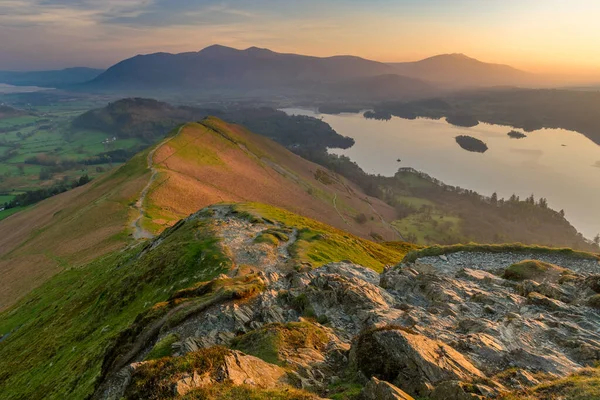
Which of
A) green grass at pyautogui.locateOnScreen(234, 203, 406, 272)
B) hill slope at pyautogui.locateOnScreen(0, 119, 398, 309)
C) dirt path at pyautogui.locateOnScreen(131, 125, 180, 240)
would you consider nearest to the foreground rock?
green grass at pyautogui.locateOnScreen(234, 203, 406, 272)

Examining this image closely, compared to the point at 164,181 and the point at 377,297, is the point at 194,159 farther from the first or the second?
the point at 377,297

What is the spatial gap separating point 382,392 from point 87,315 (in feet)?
119

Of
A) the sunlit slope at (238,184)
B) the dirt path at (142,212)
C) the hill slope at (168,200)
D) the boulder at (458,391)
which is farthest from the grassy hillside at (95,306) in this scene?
the sunlit slope at (238,184)

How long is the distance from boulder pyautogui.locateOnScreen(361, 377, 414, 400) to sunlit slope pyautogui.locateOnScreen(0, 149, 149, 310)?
59.8m

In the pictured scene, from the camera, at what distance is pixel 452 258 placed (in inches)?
1718

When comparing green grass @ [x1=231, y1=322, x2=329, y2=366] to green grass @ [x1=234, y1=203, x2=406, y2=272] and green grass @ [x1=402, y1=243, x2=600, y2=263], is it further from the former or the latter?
green grass @ [x1=402, y1=243, x2=600, y2=263]

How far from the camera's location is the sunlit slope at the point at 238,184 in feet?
293

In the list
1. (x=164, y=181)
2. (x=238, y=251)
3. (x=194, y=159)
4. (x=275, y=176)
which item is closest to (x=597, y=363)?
(x=238, y=251)

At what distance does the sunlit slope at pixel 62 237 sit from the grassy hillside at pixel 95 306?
8439 millimetres

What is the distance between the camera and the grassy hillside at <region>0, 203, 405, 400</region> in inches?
1054

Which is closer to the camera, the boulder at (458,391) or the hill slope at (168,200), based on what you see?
the boulder at (458,391)

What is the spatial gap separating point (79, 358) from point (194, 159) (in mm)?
112104

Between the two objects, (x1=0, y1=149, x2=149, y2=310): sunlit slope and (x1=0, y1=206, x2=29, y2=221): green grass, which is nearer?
(x1=0, y1=149, x2=149, y2=310): sunlit slope

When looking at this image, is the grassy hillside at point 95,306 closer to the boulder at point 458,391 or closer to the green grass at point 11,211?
the boulder at point 458,391
